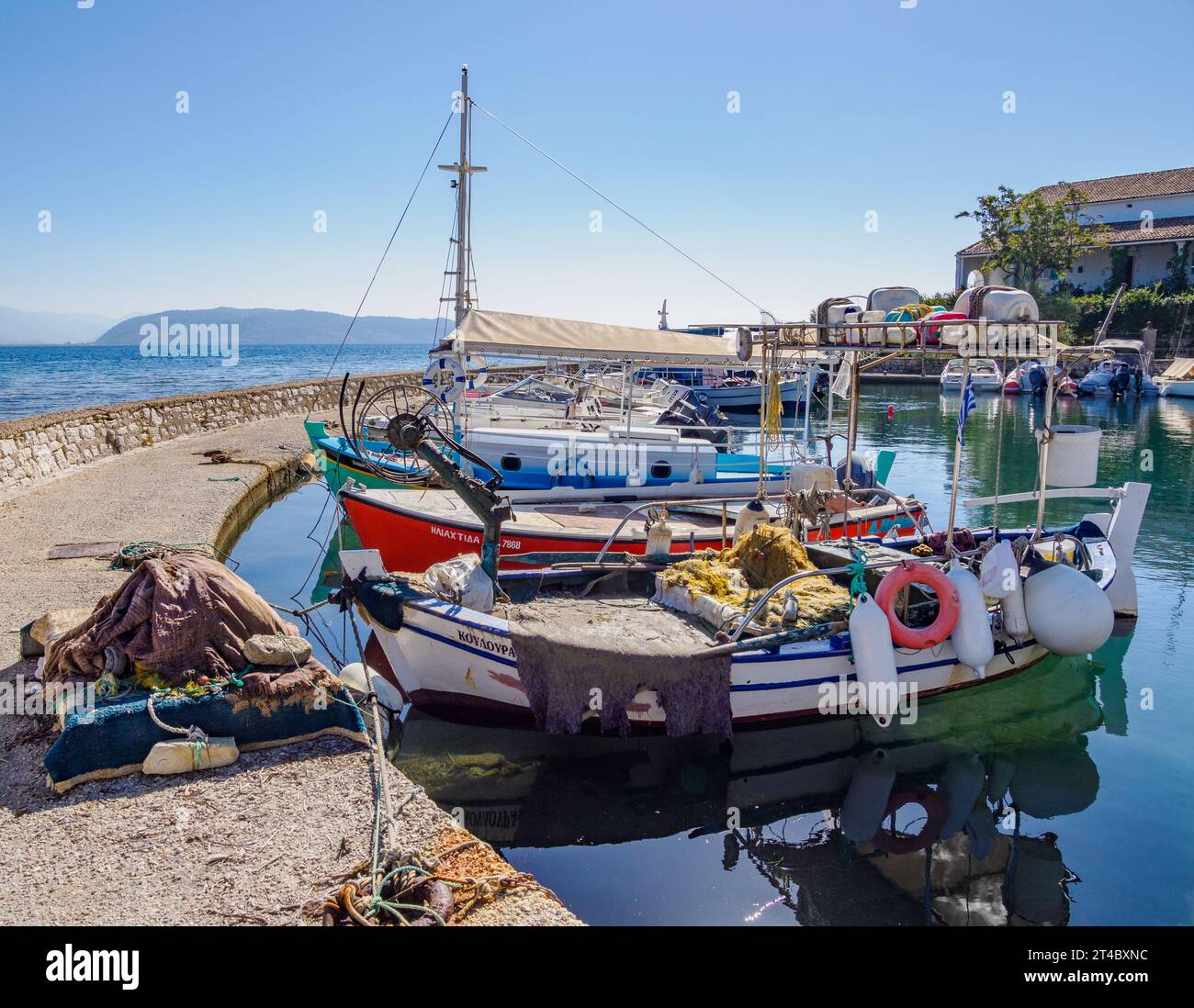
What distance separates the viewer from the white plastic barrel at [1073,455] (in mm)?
8047

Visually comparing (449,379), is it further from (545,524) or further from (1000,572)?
(1000,572)

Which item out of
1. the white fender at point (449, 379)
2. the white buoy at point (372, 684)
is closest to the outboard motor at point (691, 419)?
the white fender at point (449, 379)

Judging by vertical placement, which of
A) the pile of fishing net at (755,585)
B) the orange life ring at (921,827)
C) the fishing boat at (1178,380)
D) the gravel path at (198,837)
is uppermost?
the fishing boat at (1178,380)

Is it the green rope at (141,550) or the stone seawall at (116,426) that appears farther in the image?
the stone seawall at (116,426)

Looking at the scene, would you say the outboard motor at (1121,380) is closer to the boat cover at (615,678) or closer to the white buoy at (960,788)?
the white buoy at (960,788)

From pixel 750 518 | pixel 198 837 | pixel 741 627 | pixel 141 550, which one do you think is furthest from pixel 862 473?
pixel 198 837

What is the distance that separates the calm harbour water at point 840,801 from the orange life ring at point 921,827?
0.40 ft

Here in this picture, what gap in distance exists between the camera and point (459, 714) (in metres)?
8.53

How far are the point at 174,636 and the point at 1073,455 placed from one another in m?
7.96

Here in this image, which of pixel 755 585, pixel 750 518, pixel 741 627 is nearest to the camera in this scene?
pixel 741 627

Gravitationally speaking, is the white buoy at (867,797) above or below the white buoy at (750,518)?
below

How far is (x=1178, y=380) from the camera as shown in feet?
141
